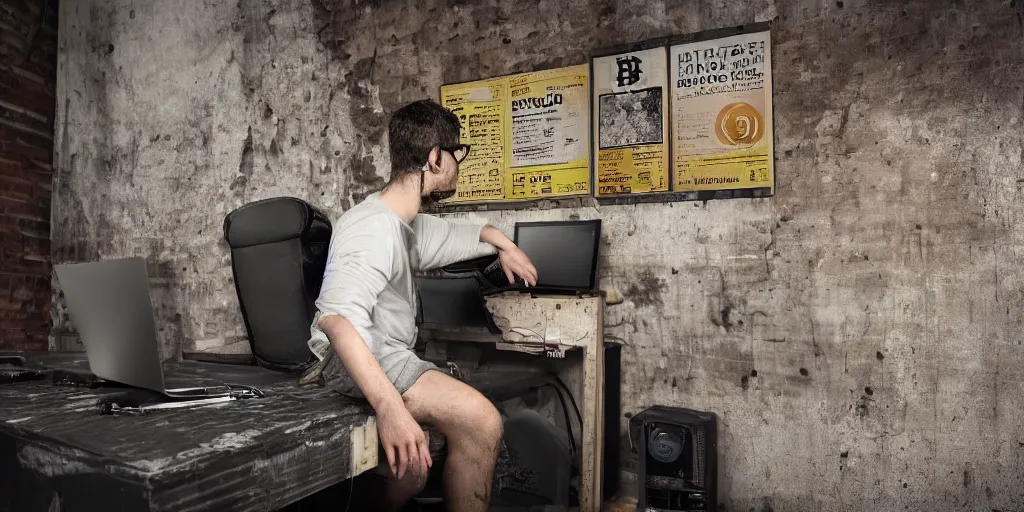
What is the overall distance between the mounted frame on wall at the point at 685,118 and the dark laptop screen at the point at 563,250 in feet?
0.92

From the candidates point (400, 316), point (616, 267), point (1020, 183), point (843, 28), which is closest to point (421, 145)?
point (400, 316)

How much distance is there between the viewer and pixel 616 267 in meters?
2.72

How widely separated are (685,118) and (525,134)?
776mm

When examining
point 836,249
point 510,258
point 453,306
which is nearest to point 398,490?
point 453,306

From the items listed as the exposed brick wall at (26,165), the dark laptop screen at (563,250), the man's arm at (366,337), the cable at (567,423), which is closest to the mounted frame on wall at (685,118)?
the dark laptop screen at (563,250)

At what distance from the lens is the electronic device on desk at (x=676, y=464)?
2205 mm

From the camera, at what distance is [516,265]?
2.27 metres

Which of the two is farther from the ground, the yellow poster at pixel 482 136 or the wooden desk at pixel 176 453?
the yellow poster at pixel 482 136

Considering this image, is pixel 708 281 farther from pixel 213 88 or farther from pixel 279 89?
pixel 213 88

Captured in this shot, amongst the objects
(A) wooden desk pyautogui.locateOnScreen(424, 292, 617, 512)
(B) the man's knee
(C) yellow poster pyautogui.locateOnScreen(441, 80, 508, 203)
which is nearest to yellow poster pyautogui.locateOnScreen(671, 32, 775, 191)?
(A) wooden desk pyautogui.locateOnScreen(424, 292, 617, 512)

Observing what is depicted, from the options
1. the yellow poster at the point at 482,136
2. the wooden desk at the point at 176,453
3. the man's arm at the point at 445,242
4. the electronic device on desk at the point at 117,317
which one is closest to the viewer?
the wooden desk at the point at 176,453

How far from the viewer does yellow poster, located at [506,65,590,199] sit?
9.16 feet

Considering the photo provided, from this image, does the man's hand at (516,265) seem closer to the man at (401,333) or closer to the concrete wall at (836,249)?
the man at (401,333)

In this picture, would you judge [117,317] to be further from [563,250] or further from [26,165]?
[26,165]
